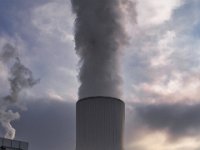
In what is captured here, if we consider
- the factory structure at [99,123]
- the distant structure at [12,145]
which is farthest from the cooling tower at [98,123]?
the distant structure at [12,145]

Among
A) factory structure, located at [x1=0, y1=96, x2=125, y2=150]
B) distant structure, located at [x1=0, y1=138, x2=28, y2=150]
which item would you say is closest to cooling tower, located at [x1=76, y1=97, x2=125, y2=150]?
factory structure, located at [x1=0, y1=96, x2=125, y2=150]

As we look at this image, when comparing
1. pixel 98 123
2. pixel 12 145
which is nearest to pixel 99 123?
pixel 98 123

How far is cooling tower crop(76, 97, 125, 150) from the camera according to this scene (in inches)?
931

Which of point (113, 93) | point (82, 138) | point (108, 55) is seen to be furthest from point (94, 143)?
point (108, 55)

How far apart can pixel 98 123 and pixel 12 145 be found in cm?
921

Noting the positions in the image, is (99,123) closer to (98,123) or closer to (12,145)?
(98,123)

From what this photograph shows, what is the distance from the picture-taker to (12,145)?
97.5ft

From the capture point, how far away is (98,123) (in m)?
23.7

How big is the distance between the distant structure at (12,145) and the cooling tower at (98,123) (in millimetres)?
7667

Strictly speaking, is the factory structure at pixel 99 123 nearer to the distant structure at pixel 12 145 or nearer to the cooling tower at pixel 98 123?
the cooling tower at pixel 98 123

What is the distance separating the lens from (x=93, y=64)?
1080 inches

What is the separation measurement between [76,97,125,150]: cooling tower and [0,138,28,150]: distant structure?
25.2 ft

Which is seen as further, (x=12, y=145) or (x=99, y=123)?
(x=12, y=145)

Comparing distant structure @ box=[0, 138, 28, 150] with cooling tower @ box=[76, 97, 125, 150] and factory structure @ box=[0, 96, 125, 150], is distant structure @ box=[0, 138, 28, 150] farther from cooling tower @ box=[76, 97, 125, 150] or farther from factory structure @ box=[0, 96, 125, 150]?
cooling tower @ box=[76, 97, 125, 150]
